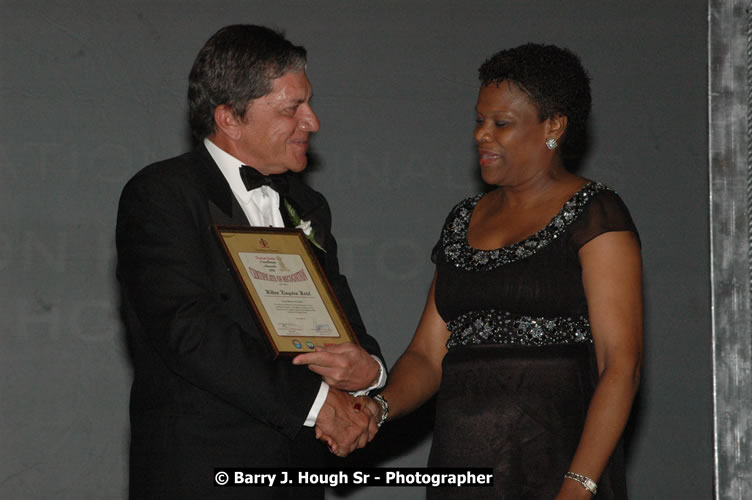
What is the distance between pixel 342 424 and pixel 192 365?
0.45m

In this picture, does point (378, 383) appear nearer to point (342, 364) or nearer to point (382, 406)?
point (382, 406)

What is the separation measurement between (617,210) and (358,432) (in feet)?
2.99

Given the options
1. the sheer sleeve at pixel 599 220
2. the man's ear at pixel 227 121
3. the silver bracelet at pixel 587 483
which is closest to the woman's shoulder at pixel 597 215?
the sheer sleeve at pixel 599 220

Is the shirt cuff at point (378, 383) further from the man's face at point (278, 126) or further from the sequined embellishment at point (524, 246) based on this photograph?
the man's face at point (278, 126)

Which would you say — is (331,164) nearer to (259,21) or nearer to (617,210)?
(259,21)

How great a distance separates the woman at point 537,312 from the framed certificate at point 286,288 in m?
0.32

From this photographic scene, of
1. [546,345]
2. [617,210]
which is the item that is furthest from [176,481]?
[617,210]

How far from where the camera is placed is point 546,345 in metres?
2.70

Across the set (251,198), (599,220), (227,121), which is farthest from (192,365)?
(599,220)

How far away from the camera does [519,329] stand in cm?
272

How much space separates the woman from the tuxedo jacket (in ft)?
1.28

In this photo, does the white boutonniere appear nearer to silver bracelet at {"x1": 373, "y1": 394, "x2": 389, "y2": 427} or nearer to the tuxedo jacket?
the tuxedo jacket

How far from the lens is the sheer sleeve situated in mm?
2656

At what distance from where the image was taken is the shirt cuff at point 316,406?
258 cm
